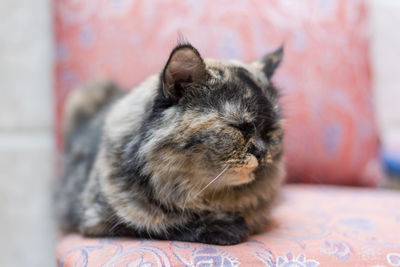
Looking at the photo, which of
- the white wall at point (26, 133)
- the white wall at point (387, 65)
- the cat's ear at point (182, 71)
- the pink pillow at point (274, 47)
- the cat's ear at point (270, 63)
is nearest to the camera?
the cat's ear at point (182, 71)

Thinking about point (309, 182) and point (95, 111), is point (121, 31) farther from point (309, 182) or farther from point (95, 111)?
point (309, 182)

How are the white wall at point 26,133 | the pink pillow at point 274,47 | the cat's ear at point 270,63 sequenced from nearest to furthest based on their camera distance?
the cat's ear at point 270,63 < the pink pillow at point 274,47 < the white wall at point 26,133

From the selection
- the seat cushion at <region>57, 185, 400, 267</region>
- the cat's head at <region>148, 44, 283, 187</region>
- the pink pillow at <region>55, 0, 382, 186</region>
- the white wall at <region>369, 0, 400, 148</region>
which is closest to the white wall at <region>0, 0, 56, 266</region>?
the pink pillow at <region>55, 0, 382, 186</region>

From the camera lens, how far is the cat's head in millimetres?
657

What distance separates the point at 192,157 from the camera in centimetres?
68

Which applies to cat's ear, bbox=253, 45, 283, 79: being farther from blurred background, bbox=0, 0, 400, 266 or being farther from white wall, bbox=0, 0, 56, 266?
white wall, bbox=0, 0, 56, 266

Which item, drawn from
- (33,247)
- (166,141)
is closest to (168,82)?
(166,141)

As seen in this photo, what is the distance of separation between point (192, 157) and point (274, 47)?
0.60 m

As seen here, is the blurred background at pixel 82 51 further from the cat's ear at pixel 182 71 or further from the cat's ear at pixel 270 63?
the cat's ear at pixel 182 71

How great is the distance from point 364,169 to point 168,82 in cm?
79

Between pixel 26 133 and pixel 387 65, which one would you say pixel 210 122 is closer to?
pixel 26 133

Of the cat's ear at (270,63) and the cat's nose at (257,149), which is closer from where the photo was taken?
the cat's nose at (257,149)

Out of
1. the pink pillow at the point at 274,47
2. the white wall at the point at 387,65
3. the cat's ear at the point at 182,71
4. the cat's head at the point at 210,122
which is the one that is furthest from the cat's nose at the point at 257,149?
the white wall at the point at 387,65

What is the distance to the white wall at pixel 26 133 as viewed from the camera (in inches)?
48.7
